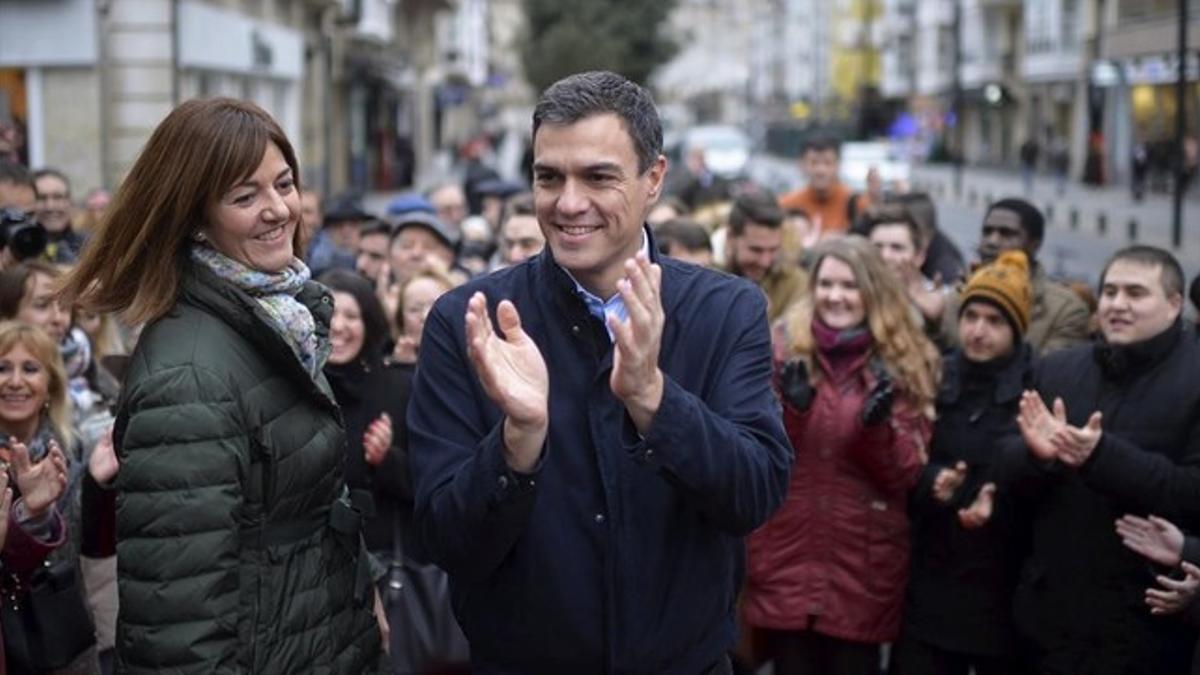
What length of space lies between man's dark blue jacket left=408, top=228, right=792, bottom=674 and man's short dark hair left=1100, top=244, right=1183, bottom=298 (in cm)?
244

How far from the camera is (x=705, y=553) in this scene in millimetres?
3211

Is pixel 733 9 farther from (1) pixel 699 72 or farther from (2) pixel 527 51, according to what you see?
(2) pixel 527 51

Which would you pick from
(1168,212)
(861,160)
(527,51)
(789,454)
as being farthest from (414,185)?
(789,454)

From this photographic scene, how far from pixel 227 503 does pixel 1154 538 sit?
3.01 meters

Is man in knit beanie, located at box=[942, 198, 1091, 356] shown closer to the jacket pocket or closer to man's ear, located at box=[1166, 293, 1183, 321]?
man's ear, located at box=[1166, 293, 1183, 321]

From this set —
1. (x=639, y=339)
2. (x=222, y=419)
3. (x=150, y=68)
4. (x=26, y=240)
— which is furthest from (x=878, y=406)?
(x=150, y=68)

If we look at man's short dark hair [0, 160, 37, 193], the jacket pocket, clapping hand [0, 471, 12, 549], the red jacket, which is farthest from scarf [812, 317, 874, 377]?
man's short dark hair [0, 160, 37, 193]

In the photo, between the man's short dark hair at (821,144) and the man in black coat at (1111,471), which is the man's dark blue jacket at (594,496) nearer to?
the man in black coat at (1111,471)

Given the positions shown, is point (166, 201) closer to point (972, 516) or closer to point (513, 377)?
point (513, 377)

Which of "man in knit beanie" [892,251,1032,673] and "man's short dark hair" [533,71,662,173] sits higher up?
"man's short dark hair" [533,71,662,173]

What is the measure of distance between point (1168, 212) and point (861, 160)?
7.37 metres

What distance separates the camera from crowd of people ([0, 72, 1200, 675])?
3.07 metres

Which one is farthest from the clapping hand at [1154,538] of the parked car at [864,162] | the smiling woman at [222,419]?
the parked car at [864,162]

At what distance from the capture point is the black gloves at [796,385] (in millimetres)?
5397
